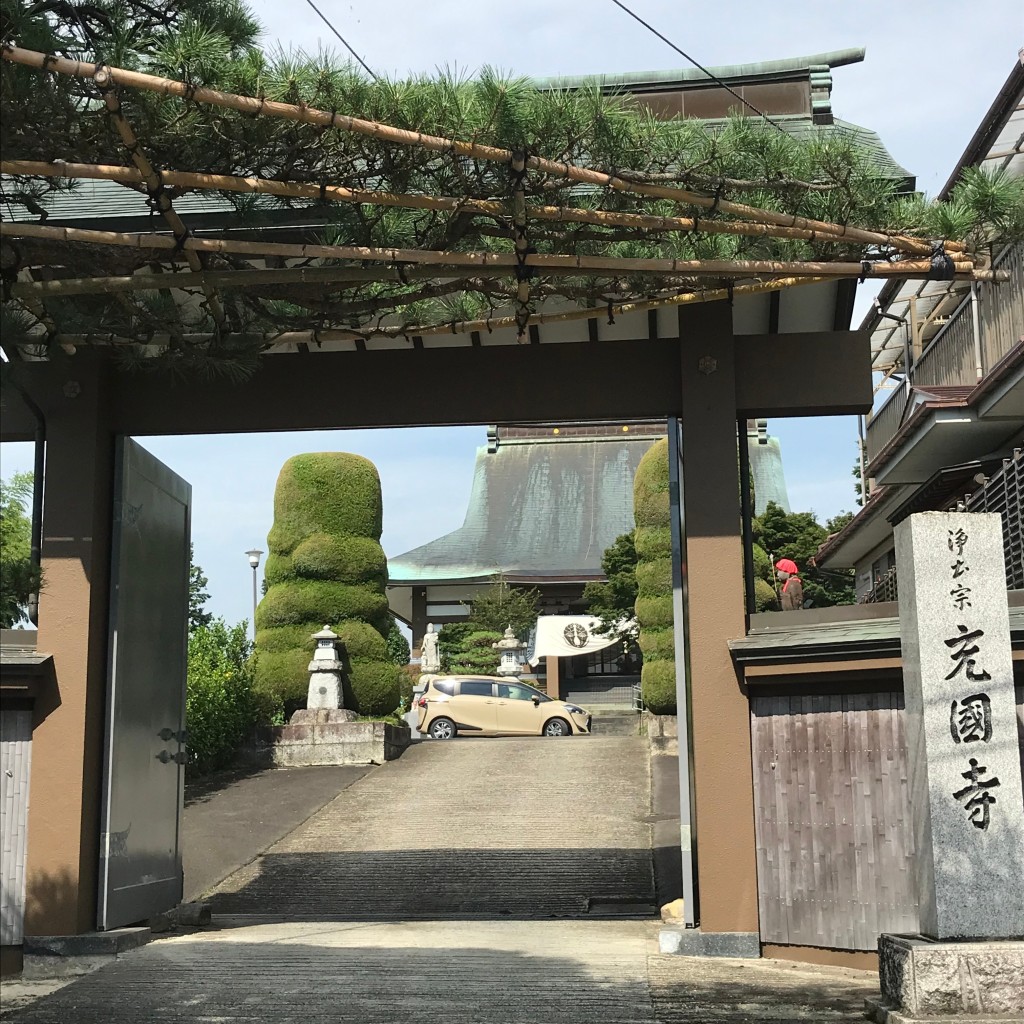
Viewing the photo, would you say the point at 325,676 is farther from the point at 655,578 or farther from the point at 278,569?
the point at 655,578

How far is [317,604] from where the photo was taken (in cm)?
1870

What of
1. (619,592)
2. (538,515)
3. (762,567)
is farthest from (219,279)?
(538,515)

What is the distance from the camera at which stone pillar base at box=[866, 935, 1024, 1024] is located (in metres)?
5.09

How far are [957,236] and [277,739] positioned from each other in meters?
13.5

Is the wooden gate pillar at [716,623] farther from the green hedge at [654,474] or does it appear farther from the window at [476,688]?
the window at [476,688]

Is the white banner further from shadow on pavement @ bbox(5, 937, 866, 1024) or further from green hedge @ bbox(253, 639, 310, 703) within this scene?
shadow on pavement @ bbox(5, 937, 866, 1024)

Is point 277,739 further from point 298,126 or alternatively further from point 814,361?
point 298,126

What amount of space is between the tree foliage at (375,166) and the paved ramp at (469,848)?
4.56m

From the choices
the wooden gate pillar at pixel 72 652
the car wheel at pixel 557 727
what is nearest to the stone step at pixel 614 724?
the car wheel at pixel 557 727

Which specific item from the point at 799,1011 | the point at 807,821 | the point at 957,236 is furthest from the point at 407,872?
the point at 957,236

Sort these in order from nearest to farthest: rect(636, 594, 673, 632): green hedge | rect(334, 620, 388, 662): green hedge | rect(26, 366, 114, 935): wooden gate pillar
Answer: rect(26, 366, 114, 935): wooden gate pillar, rect(636, 594, 673, 632): green hedge, rect(334, 620, 388, 662): green hedge

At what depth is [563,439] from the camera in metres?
35.8

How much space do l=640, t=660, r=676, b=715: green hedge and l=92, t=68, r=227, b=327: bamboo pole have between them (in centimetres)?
1278

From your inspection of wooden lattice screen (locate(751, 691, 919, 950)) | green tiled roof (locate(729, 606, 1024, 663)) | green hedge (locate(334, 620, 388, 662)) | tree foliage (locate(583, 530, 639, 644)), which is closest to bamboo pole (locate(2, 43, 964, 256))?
green tiled roof (locate(729, 606, 1024, 663))
